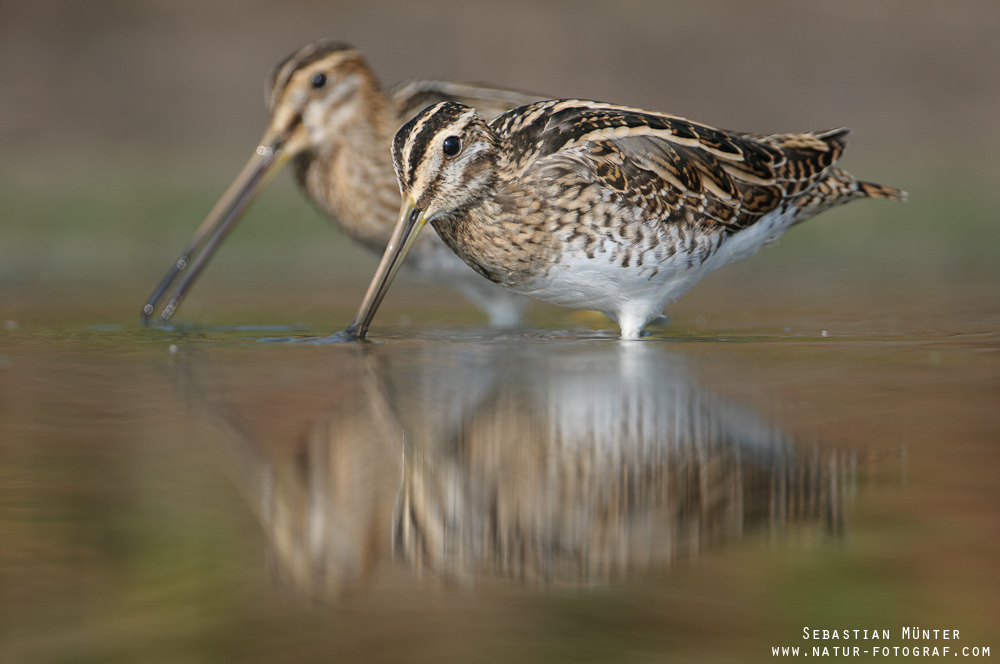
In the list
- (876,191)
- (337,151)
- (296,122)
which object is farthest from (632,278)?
(296,122)

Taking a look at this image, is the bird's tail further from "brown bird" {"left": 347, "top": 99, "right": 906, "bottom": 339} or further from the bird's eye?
the bird's eye

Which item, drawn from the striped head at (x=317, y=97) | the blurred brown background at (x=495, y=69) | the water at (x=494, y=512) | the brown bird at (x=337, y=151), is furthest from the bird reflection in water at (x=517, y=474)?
the blurred brown background at (x=495, y=69)

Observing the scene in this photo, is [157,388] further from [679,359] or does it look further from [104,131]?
[104,131]

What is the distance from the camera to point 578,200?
18.3 ft

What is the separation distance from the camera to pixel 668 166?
5848 millimetres

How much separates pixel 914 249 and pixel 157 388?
666 centimetres

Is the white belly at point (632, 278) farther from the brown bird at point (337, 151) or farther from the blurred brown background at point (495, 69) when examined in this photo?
Answer: the blurred brown background at point (495, 69)

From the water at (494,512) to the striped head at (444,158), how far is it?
932 mm

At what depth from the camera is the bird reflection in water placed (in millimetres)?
2951

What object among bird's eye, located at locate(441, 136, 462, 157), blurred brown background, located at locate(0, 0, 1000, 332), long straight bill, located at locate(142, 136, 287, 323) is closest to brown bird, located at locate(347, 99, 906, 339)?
bird's eye, located at locate(441, 136, 462, 157)

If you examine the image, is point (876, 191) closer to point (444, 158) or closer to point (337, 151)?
point (444, 158)

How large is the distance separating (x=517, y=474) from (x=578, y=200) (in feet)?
7.58

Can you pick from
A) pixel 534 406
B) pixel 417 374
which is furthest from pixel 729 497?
pixel 417 374

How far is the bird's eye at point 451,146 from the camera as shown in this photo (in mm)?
5512
